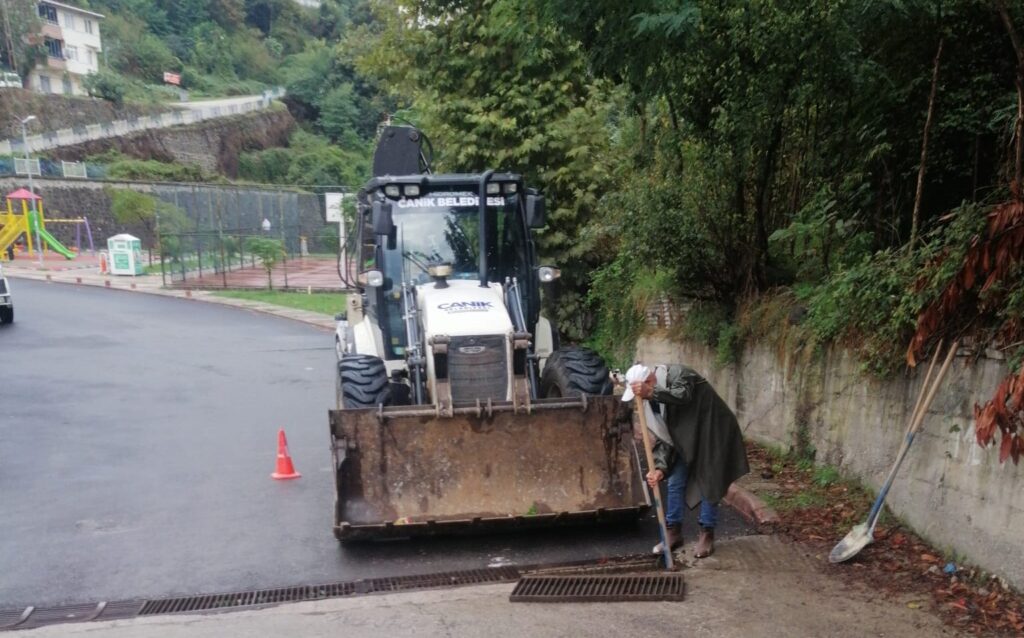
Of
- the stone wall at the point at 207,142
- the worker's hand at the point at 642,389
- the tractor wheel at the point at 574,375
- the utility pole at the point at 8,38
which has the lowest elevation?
the tractor wheel at the point at 574,375

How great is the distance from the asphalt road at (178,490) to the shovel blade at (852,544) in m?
1.01

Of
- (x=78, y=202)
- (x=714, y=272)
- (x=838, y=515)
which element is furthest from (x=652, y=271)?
(x=78, y=202)

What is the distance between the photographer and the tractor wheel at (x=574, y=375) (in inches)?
261

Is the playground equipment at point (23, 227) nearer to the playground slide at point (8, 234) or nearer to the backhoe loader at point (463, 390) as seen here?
the playground slide at point (8, 234)

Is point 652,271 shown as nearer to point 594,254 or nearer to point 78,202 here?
point 594,254

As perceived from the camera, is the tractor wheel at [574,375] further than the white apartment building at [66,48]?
No

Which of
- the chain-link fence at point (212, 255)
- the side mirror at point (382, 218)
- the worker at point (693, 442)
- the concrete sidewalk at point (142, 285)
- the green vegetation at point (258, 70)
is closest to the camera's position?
the worker at point (693, 442)

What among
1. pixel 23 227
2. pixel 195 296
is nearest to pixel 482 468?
pixel 195 296

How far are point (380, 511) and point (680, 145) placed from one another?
4930 mm

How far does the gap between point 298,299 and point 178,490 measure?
18778mm

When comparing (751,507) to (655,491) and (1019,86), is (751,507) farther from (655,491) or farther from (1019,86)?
(1019,86)

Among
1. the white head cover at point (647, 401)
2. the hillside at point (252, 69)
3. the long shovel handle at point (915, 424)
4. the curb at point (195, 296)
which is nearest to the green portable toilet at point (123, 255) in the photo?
the curb at point (195, 296)

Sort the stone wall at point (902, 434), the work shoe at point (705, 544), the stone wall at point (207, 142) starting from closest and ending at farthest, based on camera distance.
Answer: the stone wall at point (902, 434)
the work shoe at point (705, 544)
the stone wall at point (207, 142)

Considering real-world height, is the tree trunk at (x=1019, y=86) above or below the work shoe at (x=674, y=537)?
above
